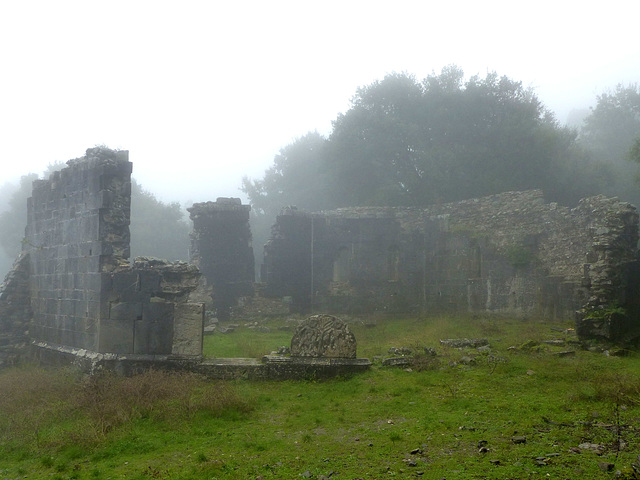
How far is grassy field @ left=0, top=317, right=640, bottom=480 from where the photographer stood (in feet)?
19.5

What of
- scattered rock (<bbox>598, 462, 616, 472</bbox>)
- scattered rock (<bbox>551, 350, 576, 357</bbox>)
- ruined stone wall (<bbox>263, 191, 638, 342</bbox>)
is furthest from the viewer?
ruined stone wall (<bbox>263, 191, 638, 342</bbox>)

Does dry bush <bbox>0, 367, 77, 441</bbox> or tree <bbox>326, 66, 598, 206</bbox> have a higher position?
tree <bbox>326, 66, 598, 206</bbox>

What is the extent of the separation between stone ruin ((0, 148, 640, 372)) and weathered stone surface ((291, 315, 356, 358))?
0.03 meters

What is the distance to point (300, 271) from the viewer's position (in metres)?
22.5

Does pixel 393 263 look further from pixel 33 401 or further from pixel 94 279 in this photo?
pixel 33 401

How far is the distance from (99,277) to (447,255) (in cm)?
1351

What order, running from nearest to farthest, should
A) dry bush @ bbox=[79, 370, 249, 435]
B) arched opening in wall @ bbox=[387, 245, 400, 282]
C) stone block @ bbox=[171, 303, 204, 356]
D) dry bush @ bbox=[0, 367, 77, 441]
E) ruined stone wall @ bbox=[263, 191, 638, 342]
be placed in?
dry bush @ bbox=[79, 370, 249, 435]
dry bush @ bbox=[0, 367, 77, 441]
stone block @ bbox=[171, 303, 204, 356]
ruined stone wall @ bbox=[263, 191, 638, 342]
arched opening in wall @ bbox=[387, 245, 400, 282]

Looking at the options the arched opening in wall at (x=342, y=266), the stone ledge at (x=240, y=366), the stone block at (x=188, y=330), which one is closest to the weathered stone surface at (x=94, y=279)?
the stone block at (x=188, y=330)

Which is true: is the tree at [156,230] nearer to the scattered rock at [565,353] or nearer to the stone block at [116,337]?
the stone block at [116,337]

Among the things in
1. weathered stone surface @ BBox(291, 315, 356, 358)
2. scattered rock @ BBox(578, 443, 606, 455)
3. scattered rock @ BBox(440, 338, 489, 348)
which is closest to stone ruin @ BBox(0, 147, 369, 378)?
weathered stone surface @ BBox(291, 315, 356, 358)

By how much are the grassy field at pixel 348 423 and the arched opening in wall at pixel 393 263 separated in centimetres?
1042

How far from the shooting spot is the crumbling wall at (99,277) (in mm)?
10930

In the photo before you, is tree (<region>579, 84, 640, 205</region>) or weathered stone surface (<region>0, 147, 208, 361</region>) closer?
weathered stone surface (<region>0, 147, 208, 361</region>)

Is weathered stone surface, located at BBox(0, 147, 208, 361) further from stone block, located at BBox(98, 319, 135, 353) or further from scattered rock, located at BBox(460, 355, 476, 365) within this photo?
scattered rock, located at BBox(460, 355, 476, 365)
